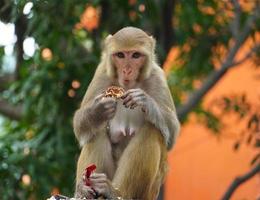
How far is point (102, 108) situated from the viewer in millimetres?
6746

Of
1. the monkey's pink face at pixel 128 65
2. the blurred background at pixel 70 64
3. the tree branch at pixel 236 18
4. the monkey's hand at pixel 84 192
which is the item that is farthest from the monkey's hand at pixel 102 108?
the tree branch at pixel 236 18

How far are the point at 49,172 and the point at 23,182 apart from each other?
0.35m

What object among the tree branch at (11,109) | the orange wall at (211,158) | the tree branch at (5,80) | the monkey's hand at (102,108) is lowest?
the orange wall at (211,158)

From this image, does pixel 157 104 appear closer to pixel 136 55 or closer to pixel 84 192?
pixel 136 55

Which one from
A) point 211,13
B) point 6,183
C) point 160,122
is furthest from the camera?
point 211,13

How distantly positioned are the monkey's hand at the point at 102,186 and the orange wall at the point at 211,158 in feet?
25.0

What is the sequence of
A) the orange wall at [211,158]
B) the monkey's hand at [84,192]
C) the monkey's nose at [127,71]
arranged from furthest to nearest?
the orange wall at [211,158] → the monkey's nose at [127,71] → the monkey's hand at [84,192]

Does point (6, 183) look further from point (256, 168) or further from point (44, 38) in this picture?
point (256, 168)

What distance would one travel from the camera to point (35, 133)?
9.84 m

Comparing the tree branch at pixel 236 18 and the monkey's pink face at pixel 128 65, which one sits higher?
the tree branch at pixel 236 18

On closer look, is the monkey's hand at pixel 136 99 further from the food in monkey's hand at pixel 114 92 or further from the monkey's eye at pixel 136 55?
the monkey's eye at pixel 136 55

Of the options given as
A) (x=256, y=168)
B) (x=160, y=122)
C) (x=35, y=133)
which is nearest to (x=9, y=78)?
(x=35, y=133)

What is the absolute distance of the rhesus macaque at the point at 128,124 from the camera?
6723 mm

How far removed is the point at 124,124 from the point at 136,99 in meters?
0.53
